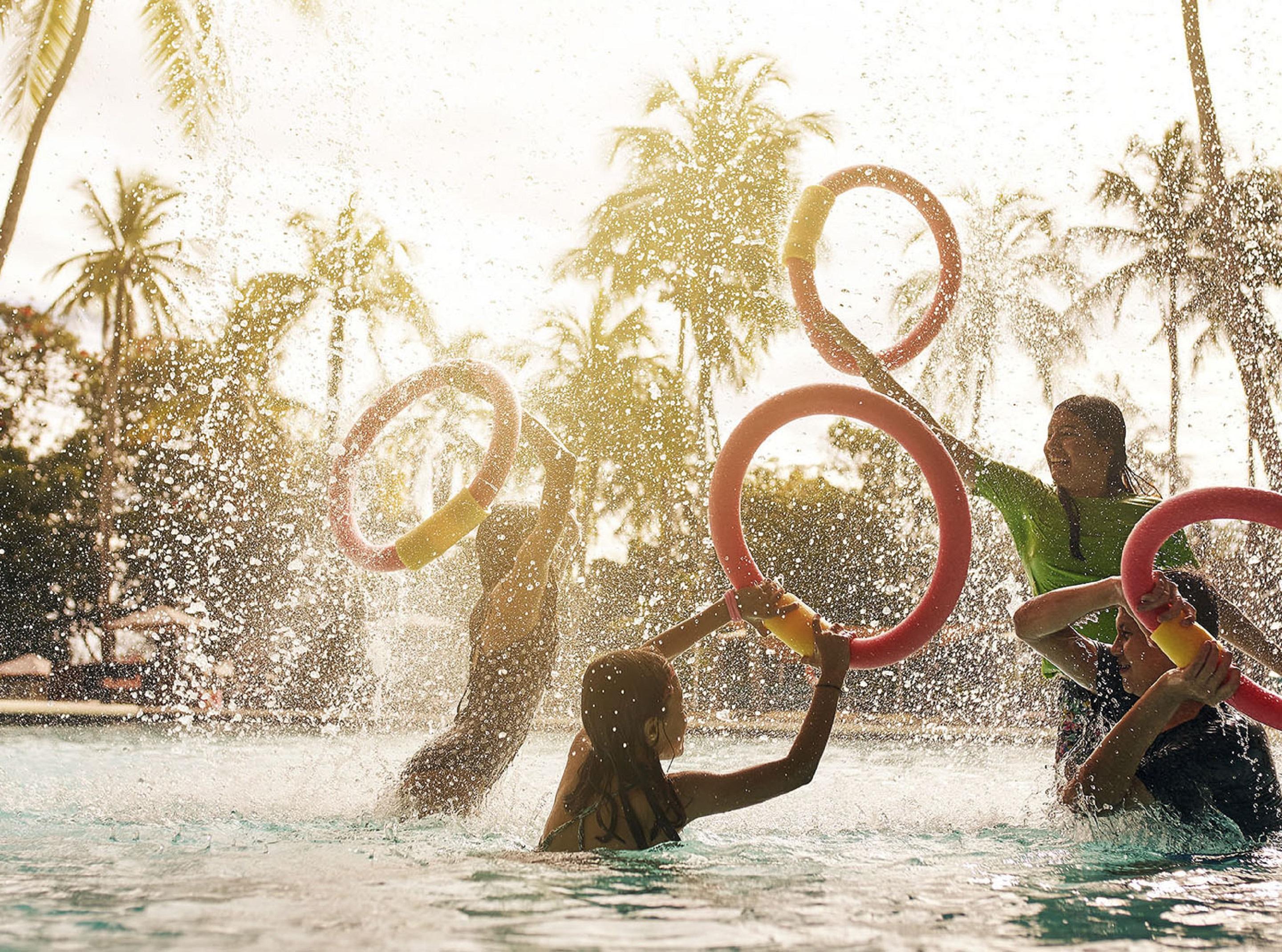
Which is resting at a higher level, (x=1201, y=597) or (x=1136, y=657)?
(x=1201, y=597)

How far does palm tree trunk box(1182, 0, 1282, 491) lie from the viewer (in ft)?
49.0

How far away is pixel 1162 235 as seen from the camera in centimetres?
2153

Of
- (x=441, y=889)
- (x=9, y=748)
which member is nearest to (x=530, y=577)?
(x=441, y=889)

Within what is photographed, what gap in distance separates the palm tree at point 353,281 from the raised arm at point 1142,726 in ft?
54.6

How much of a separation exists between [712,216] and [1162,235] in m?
8.58

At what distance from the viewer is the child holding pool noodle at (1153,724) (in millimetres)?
3568

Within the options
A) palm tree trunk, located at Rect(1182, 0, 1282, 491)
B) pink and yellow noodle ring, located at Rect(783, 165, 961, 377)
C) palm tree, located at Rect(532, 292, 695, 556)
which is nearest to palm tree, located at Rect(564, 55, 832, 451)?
palm tree, located at Rect(532, 292, 695, 556)

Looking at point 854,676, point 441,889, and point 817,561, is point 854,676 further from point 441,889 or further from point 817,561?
point 441,889

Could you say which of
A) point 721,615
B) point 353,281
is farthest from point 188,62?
point 721,615

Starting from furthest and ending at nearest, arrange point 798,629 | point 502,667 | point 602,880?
1. point 502,667
2. point 798,629
3. point 602,880

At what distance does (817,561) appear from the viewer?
23.2 metres

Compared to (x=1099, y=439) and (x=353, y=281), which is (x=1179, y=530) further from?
(x=353, y=281)

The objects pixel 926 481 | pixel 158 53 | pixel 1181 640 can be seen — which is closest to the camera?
pixel 1181 640

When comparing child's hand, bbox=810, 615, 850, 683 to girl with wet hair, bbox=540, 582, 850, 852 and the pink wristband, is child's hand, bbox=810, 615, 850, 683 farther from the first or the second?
the pink wristband
